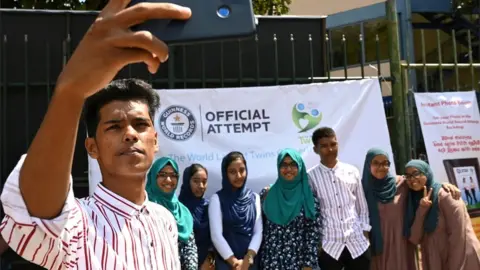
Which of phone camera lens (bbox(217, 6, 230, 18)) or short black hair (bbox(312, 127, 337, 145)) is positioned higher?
phone camera lens (bbox(217, 6, 230, 18))

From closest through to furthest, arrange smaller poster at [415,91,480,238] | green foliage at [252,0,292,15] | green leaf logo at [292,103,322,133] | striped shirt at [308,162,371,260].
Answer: striped shirt at [308,162,371,260] < green leaf logo at [292,103,322,133] < smaller poster at [415,91,480,238] < green foliage at [252,0,292,15]

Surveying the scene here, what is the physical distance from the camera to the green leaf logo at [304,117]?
5.23 meters

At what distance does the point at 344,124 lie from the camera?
A: 5309mm

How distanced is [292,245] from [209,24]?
3.44 meters

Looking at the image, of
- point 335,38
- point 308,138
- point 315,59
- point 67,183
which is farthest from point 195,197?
point 335,38

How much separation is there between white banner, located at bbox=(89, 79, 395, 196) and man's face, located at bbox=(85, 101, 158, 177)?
343 centimetres

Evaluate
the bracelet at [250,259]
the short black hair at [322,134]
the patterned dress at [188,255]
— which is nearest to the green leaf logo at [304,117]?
the short black hair at [322,134]

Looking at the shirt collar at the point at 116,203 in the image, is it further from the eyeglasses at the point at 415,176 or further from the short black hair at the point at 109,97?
the eyeglasses at the point at 415,176

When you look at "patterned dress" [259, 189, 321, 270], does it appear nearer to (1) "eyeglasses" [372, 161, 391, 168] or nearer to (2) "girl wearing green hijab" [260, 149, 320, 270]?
(2) "girl wearing green hijab" [260, 149, 320, 270]

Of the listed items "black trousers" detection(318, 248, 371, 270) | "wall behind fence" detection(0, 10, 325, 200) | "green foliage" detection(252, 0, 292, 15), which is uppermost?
"green foliage" detection(252, 0, 292, 15)

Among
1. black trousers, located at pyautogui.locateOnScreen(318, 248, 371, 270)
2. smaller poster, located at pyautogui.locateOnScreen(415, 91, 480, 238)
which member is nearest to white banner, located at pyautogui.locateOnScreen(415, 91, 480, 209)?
smaller poster, located at pyautogui.locateOnScreen(415, 91, 480, 238)

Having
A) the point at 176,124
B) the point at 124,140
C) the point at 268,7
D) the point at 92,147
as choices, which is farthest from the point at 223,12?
the point at 268,7

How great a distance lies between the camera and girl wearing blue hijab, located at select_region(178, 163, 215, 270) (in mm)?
4512

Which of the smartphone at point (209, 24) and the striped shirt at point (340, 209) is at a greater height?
the smartphone at point (209, 24)
